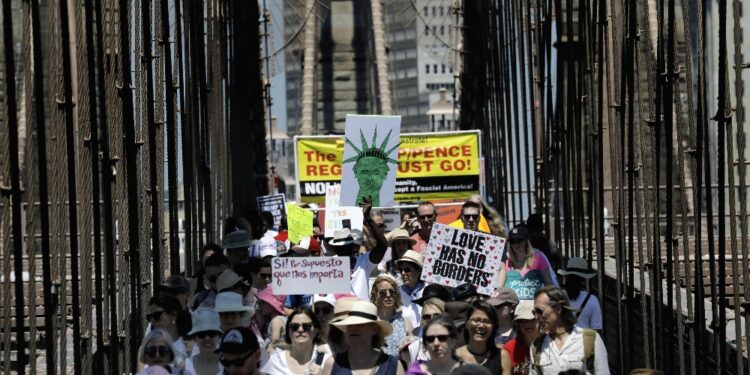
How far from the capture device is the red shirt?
29.9 ft

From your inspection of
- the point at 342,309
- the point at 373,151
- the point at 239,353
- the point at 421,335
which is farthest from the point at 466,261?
the point at 373,151

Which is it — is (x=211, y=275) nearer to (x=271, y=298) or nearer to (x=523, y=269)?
(x=271, y=298)

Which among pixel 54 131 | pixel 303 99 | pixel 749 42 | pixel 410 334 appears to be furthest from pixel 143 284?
pixel 749 42

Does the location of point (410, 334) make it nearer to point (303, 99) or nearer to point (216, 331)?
point (216, 331)

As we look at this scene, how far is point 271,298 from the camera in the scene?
476 inches

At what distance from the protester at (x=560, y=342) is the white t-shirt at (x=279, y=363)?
101 cm

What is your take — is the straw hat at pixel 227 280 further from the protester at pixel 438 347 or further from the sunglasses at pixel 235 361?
the sunglasses at pixel 235 361

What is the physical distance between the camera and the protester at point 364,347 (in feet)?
28.4

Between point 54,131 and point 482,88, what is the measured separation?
71.8 feet

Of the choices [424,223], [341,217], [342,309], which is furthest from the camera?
[341,217]

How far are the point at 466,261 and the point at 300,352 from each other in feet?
10.5

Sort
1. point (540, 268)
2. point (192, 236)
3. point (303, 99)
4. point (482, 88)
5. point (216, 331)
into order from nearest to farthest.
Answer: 1. point (216, 331)
2. point (540, 268)
3. point (192, 236)
4. point (482, 88)
5. point (303, 99)

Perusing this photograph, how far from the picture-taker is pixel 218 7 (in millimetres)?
25438

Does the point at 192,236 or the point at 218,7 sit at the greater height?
the point at 218,7
